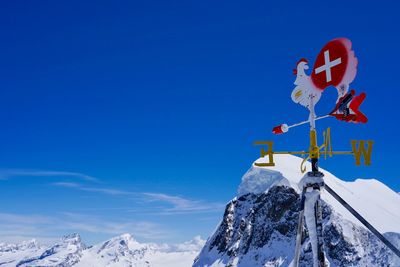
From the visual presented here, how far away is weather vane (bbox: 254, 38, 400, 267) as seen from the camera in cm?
965

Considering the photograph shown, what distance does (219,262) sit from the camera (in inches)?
6476

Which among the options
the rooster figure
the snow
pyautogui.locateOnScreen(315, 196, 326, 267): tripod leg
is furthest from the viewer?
the snow

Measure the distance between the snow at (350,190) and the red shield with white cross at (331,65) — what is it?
96702 mm

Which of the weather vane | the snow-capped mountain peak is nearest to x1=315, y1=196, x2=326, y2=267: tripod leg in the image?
the weather vane

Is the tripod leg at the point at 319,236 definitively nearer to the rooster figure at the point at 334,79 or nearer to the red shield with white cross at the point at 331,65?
the rooster figure at the point at 334,79

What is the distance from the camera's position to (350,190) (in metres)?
137

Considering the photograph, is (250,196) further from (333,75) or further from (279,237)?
(333,75)

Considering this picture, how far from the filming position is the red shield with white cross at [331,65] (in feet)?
32.5

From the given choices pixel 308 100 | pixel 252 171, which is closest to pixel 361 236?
pixel 252 171

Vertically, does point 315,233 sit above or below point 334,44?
below

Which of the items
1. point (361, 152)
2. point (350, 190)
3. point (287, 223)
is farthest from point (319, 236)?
point (287, 223)

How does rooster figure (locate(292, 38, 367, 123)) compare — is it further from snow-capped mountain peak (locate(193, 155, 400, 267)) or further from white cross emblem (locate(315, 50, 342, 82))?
snow-capped mountain peak (locate(193, 155, 400, 267))

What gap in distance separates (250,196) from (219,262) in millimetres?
28037

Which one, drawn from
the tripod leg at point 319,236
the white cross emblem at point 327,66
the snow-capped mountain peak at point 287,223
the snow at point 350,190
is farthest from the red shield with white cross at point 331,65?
the snow-capped mountain peak at point 287,223
